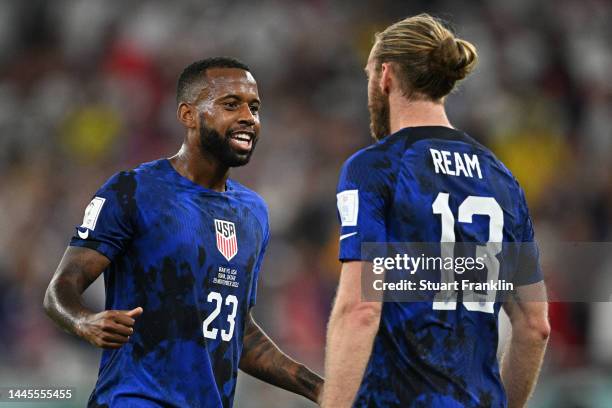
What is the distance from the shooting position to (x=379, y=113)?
4520 mm

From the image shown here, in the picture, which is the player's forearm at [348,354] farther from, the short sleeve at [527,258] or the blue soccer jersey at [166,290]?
the blue soccer jersey at [166,290]

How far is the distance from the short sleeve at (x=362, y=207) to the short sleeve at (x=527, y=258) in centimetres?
69

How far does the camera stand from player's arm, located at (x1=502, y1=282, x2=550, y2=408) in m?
4.61

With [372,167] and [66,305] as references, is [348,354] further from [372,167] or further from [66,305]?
[66,305]

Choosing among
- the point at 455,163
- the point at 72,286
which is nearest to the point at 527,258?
the point at 455,163

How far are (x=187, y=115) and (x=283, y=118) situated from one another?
7.31 m

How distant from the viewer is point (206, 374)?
4.91 m

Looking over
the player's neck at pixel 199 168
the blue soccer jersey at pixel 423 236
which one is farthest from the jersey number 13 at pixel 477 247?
the player's neck at pixel 199 168

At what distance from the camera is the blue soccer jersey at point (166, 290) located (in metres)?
4.83

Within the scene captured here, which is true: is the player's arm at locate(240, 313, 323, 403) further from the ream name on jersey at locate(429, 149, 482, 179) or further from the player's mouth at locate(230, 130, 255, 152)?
the ream name on jersey at locate(429, 149, 482, 179)

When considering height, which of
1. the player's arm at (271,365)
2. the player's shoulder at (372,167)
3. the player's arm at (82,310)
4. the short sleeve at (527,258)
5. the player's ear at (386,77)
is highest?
the player's ear at (386,77)

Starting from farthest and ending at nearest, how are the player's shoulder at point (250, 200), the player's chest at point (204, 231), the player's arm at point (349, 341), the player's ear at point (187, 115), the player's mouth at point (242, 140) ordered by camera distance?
the player's shoulder at point (250, 200) < the player's ear at point (187, 115) < the player's mouth at point (242, 140) < the player's chest at point (204, 231) < the player's arm at point (349, 341)

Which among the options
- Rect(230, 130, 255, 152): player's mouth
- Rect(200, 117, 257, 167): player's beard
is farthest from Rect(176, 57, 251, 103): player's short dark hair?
Rect(230, 130, 255, 152): player's mouth

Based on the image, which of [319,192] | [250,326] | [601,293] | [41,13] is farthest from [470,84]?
[250,326]
